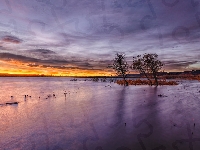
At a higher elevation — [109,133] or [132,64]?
[132,64]

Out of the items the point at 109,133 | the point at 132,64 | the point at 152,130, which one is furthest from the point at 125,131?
the point at 132,64

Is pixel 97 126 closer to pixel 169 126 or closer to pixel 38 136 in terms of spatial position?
pixel 38 136

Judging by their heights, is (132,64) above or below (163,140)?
above

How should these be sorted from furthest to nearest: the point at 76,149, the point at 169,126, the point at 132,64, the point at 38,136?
1. the point at 132,64
2. the point at 169,126
3. the point at 38,136
4. the point at 76,149

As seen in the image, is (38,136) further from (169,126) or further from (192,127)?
(192,127)

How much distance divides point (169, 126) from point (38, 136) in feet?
32.4

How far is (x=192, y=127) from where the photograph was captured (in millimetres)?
12703

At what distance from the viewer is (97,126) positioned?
523 inches

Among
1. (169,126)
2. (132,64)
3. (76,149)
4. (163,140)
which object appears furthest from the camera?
(132,64)

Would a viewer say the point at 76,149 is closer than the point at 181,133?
Yes

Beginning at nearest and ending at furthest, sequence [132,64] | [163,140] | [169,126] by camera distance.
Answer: [163,140], [169,126], [132,64]

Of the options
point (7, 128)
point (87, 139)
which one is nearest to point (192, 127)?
point (87, 139)

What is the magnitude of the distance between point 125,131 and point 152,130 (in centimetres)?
199

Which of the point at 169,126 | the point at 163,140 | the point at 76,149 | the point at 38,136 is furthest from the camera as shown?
the point at 169,126
